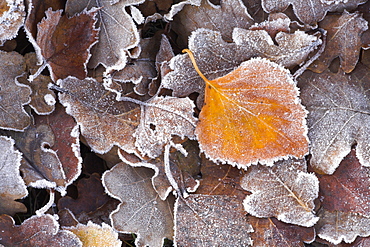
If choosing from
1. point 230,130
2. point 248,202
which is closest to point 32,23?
point 230,130

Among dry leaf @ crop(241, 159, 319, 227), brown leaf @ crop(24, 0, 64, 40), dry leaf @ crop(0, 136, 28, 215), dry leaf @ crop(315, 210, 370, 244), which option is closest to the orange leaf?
dry leaf @ crop(241, 159, 319, 227)

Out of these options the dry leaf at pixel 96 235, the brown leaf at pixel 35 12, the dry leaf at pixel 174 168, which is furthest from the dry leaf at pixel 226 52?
the dry leaf at pixel 96 235

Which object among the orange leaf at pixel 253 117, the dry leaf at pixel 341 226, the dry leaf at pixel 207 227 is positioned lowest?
the dry leaf at pixel 341 226

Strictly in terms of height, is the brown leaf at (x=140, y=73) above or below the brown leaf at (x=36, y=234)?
above

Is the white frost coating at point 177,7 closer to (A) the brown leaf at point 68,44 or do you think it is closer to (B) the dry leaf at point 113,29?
(B) the dry leaf at point 113,29

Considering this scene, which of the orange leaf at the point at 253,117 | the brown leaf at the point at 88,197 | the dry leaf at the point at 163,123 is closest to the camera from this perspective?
the orange leaf at the point at 253,117

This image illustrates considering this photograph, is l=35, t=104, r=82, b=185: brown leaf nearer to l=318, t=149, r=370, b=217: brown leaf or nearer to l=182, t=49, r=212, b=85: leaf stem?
l=182, t=49, r=212, b=85: leaf stem
